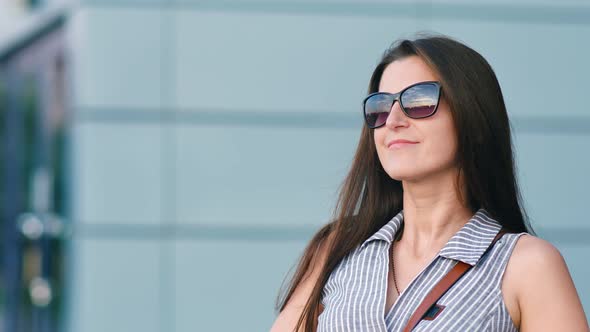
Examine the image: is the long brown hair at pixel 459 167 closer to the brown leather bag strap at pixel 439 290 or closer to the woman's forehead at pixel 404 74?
the woman's forehead at pixel 404 74

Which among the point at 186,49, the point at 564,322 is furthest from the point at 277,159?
the point at 564,322

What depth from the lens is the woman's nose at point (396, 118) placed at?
2.40m

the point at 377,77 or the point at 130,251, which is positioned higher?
the point at 377,77

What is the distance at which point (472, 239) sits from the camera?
236 centimetres

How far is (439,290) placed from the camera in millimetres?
2283

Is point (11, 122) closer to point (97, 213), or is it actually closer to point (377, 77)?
point (97, 213)

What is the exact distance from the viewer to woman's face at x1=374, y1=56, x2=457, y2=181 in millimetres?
2381

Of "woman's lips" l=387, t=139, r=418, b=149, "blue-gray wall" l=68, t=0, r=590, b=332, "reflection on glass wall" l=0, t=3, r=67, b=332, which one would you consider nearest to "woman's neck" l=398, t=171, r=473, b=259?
"woman's lips" l=387, t=139, r=418, b=149

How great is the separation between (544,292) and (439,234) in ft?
1.16

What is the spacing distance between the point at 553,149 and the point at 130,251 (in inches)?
94.2

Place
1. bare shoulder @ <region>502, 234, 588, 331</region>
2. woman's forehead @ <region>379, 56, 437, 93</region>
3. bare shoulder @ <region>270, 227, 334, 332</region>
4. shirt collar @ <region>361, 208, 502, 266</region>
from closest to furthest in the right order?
bare shoulder @ <region>502, 234, 588, 331</region>, shirt collar @ <region>361, 208, 502, 266</region>, woman's forehead @ <region>379, 56, 437, 93</region>, bare shoulder @ <region>270, 227, 334, 332</region>

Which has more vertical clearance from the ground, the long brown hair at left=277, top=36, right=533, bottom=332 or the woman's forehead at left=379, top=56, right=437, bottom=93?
the woman's forehead at left=379, top=56, right=437, bottom=93

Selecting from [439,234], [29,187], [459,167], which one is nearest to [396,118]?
[459,167]

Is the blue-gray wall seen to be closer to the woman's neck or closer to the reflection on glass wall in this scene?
the reflection on glass wall
